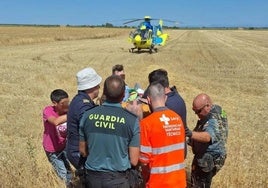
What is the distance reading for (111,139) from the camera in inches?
163

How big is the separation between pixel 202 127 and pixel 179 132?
1.02m

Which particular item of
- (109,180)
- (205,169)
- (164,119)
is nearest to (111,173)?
(109,180)

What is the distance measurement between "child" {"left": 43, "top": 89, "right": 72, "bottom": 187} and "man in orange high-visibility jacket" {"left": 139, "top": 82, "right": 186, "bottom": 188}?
1.70 meters

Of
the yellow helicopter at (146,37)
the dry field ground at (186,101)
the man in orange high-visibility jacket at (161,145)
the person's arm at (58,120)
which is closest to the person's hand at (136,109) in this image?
the man in orange high-visibility jacket at (161,145)

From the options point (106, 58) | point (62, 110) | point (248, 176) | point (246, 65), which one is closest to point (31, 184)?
point (62, 110)

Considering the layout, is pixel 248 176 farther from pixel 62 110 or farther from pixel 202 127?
pixel 62 110

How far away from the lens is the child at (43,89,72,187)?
571 cm

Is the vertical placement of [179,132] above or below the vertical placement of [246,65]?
above

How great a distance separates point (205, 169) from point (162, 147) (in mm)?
1231

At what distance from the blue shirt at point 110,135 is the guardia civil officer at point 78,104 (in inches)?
22.3

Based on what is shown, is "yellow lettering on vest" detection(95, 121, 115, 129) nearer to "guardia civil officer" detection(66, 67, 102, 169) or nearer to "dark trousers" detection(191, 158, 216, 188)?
"guardia civil officer" detection(66, 67, 102, 169)

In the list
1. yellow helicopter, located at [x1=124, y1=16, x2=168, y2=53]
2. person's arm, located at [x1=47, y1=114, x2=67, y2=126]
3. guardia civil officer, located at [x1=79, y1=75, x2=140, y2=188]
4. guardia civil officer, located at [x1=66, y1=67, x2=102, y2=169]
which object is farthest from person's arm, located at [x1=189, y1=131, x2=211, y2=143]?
yellow helicopter, located at [x1=124, y1=16, x2=168, y2=53]

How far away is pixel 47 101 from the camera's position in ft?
45.0

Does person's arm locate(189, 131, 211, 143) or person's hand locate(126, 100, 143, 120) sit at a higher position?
person's hand locate(126, 100, 143, 120)
